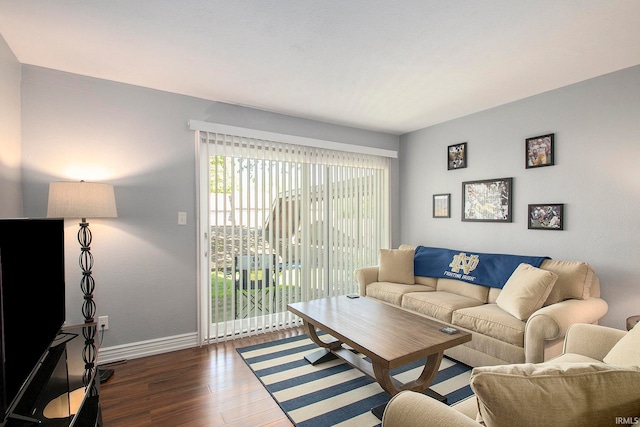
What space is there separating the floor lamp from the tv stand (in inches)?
9.1

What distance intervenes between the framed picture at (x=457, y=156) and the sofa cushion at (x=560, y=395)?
3236 millimetres

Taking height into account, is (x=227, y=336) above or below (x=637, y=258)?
below

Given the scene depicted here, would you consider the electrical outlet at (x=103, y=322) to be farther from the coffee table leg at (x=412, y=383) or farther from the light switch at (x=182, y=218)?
the coffee table leg at (x=412, y=383)

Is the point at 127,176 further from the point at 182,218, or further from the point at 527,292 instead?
the point at 527,292

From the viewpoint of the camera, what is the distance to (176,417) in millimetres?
1999

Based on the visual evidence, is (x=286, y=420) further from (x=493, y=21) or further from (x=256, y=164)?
(x=493, y=21)

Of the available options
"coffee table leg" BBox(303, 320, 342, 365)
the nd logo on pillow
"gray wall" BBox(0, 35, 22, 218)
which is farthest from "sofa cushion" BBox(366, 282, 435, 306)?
"gray wall" BBox(0, 35, 22, 218)

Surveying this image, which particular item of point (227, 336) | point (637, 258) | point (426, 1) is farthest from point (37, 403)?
point (637, 258)

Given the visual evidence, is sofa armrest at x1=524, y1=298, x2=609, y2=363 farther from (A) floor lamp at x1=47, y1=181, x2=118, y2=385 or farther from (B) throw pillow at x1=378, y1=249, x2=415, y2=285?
(A) floor lamp at x1=47, y1=181, x2=118, y2=385

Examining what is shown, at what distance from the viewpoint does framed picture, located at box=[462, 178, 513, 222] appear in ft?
11.1

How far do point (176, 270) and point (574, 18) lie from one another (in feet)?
12.1

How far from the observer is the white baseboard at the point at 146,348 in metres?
2.75

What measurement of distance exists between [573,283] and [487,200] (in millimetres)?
1266

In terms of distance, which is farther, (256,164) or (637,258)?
(256,164)
